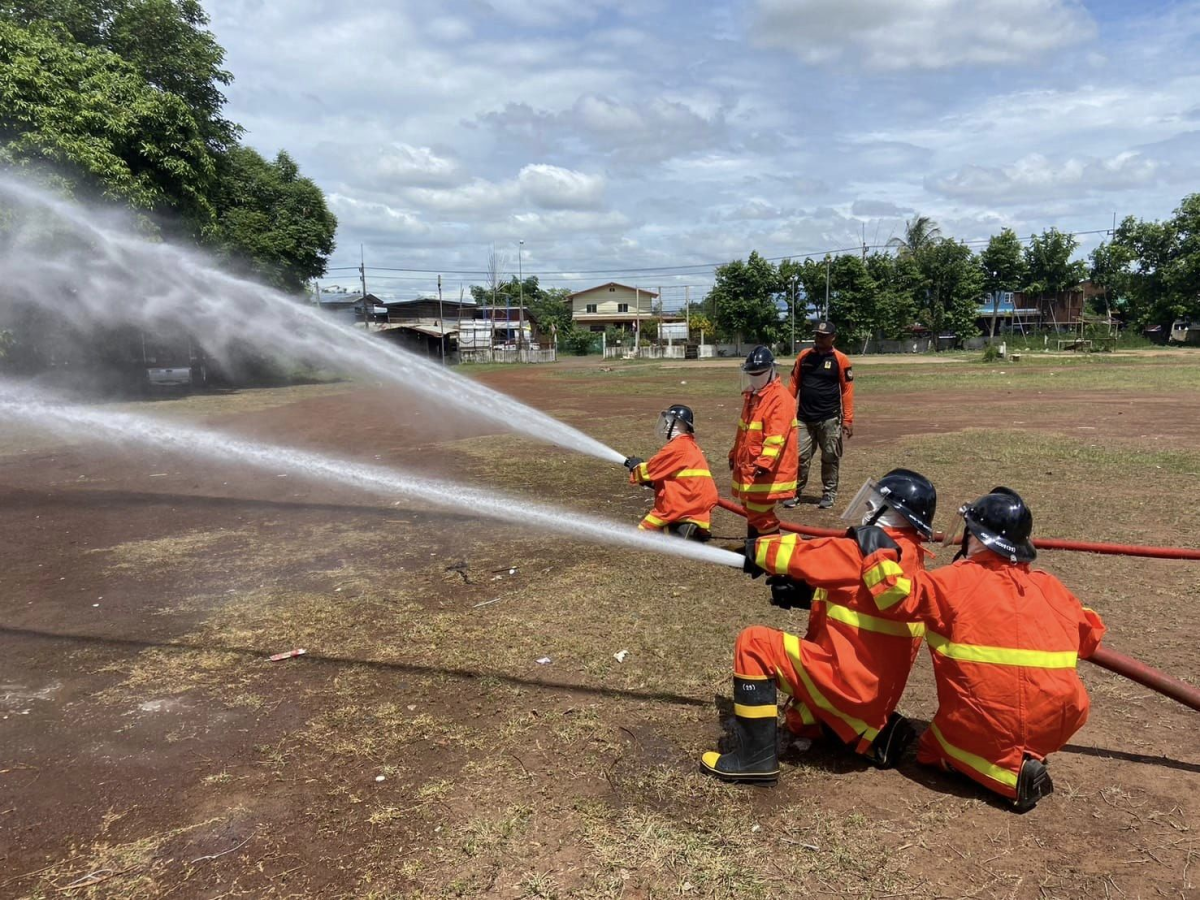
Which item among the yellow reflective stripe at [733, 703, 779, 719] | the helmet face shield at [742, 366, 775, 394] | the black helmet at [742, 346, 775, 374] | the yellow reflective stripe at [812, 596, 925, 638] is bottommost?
the yellow reflective stripe at [733, 703, 779, 719]

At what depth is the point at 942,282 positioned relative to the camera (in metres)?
63.8

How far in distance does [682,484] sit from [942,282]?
6512 cm

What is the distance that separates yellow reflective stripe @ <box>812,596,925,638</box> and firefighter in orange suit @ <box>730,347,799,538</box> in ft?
10.8

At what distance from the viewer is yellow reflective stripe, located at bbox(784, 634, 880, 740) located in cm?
375

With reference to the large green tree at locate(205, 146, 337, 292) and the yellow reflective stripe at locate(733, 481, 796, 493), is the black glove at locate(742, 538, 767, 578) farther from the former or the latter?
the large green tree at locate(205, 146, 337, 292)

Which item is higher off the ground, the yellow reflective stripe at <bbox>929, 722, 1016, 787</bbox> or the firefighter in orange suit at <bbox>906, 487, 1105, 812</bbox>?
the firefighter in orange suit at <bbox>906, 487, 1105, 812</bbox>

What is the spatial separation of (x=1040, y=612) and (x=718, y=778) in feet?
5.79

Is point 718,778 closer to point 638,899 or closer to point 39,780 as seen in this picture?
point 638,899

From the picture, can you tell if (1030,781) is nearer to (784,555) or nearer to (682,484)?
Result: (784,555)

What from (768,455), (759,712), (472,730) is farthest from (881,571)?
(768,455)

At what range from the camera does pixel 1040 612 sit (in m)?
3.36

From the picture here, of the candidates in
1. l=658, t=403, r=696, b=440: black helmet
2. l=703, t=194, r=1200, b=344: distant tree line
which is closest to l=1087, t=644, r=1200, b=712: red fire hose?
l=658, t=403, r=696, b=440: black helmet

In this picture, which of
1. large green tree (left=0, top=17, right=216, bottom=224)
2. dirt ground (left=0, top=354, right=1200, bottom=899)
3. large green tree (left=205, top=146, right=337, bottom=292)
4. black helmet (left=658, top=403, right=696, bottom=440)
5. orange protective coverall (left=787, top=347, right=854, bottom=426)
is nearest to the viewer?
dirt ground (left=0, top=354, right=1200, bottom=899)

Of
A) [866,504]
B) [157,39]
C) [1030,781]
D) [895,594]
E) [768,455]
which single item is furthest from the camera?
[157,39]
